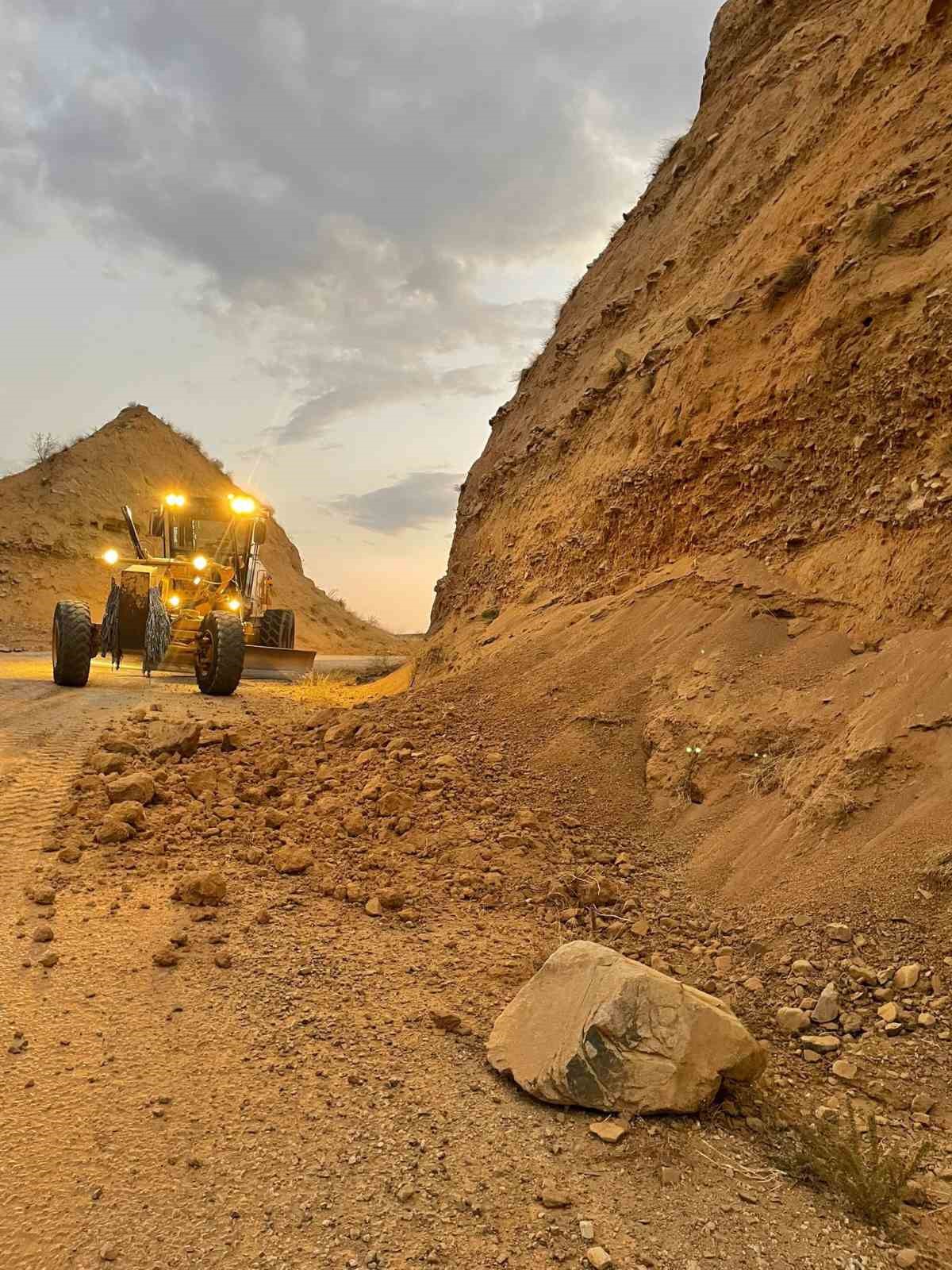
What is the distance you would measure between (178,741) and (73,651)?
4.71 meters

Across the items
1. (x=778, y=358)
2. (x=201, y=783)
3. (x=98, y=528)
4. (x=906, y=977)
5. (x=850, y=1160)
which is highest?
(x=98, y=528)

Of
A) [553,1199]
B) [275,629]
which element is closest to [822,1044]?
[553,1199]

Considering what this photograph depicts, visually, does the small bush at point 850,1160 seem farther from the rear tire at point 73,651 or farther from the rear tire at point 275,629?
the rear tire at point 275,629

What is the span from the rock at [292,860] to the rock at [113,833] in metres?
1.00

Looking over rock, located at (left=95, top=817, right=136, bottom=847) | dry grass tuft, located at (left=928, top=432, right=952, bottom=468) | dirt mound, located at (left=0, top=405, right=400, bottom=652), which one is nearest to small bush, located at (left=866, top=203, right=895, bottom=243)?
dry grass tuft, located at (left=928, top=432, right=952, bottom=468)

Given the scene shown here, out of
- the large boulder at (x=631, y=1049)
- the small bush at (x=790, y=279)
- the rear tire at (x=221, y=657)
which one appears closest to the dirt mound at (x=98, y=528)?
the rear tire at (x=221, y=657)

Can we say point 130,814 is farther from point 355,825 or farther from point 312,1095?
point 312,1095

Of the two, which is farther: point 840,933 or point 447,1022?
point 840,933

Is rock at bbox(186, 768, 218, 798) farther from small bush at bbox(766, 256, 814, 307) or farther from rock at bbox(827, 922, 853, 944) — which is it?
small bush at bbox(766, 256, 814, 307)

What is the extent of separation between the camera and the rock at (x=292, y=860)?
4.84 meters

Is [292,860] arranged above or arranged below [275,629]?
below

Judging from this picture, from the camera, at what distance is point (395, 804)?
5492 millimetres

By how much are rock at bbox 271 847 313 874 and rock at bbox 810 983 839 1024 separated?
299 cm

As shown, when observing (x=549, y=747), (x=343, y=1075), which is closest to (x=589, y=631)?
(x=549, y=747)
